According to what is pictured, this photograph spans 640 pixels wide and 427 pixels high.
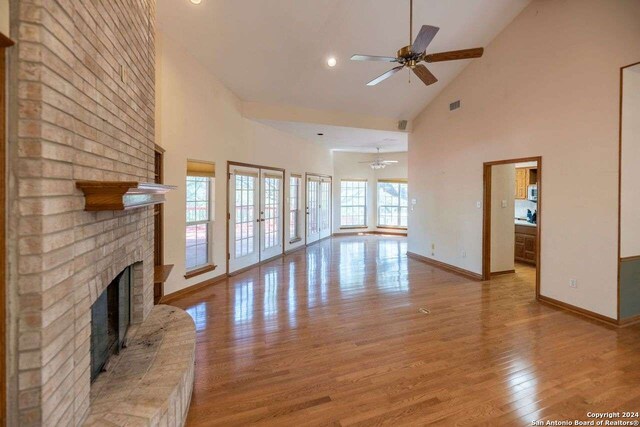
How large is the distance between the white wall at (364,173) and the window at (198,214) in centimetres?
644

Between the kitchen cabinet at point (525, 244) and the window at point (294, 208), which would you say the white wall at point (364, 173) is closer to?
the window at point (294, 208)

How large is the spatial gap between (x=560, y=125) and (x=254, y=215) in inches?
206

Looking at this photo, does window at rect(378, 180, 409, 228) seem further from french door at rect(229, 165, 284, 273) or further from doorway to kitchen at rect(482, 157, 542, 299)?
french door at rect(229, 165, 284, 273)

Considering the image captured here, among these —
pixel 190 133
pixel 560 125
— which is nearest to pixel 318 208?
pixel 190 133

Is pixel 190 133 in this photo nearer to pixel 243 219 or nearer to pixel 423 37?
pixel 243 219

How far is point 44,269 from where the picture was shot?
1244mm

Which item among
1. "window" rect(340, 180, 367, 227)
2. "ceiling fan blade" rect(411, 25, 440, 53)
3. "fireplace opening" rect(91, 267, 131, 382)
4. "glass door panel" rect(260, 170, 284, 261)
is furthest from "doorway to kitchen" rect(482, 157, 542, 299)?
"window" rect(340, 180, 367, 227)

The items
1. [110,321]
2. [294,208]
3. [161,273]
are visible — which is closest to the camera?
[110,321]

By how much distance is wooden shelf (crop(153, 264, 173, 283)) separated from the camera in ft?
11.5

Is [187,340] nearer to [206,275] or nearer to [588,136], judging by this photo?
[206,275]

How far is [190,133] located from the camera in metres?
4.61

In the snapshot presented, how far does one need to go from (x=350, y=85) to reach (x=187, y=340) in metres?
5.06

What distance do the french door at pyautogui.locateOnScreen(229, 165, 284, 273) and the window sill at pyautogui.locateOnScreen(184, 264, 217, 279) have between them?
1.87 feet

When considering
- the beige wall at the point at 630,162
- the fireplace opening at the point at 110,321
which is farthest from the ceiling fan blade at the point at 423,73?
the fireplace opening at the point at 110,321
